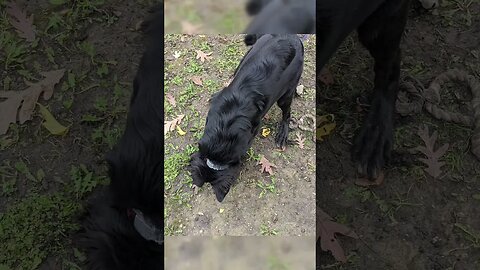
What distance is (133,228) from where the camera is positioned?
1.97 m

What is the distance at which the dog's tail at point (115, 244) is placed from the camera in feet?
6.25

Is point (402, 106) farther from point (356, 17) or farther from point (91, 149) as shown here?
point (91, 149)

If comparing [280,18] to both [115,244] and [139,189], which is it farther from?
[115,244]

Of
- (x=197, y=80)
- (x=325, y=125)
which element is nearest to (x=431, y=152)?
(x=325, y=125)

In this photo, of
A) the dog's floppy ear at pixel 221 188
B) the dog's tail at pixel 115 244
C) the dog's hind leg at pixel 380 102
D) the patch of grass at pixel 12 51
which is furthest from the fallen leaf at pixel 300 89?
the patch of grass at pixel 12 51

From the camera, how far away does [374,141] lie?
10.9 ft

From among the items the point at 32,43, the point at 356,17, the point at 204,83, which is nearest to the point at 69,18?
the point at 32,43

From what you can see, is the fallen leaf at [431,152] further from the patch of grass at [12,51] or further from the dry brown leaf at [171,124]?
the dry brown leaf at [171,124]

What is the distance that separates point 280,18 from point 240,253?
42cm

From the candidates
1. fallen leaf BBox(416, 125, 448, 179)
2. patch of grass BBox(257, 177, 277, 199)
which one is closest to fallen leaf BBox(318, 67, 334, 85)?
fallen leaf BBox(416, 125, 448, 179)

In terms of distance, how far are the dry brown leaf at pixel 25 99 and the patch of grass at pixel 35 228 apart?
20.2 inches

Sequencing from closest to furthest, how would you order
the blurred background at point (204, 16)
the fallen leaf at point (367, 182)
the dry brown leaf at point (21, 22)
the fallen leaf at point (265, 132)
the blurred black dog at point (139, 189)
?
the blurred background at point (204, 16) → the fallen leaf at point (265, 132) → the blurred black dog at point (139, 189) → the fallen leaf at point (367, 182) → the dry brown leaf at point (21, 22)

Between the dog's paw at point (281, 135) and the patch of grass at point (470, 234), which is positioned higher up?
the dog's paw at point (281, 135)

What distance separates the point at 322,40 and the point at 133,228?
0.91m
